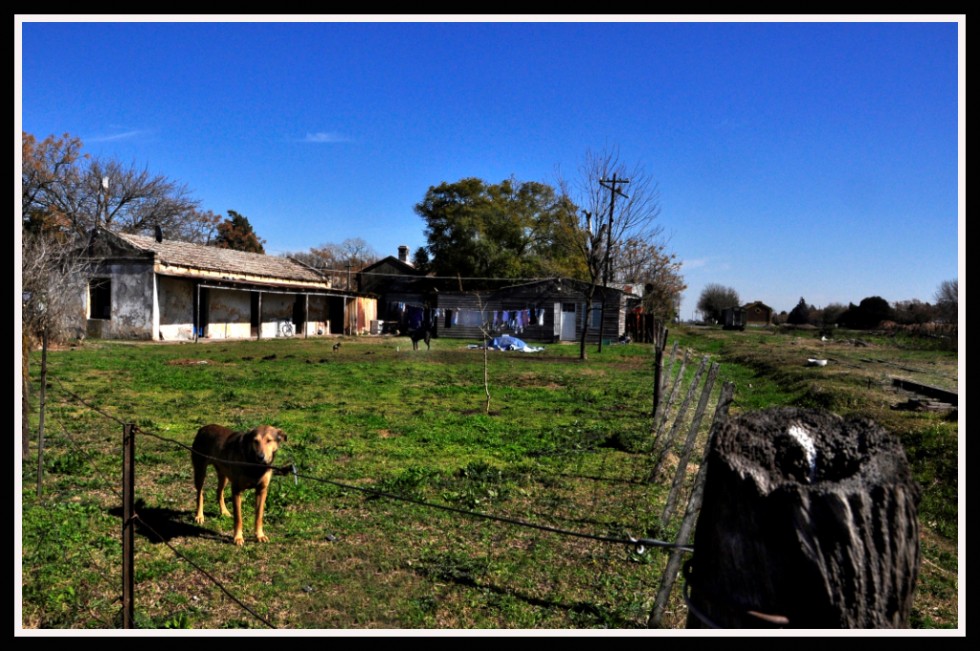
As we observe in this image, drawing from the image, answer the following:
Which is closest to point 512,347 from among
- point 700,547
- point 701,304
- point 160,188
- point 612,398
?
point 612,398

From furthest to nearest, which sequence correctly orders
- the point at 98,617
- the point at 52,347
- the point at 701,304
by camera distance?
the point at 701,304, the point at 52,347, the point at 98,617

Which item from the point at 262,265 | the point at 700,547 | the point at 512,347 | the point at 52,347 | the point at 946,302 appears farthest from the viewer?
the point at 946,302

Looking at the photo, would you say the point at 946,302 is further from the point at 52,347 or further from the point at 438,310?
the point at 52,347

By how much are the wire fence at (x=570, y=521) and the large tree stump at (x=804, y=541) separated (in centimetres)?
119

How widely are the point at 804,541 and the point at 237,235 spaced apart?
59906 millimetres

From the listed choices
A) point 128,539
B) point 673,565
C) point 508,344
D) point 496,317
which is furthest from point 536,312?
point 128,539

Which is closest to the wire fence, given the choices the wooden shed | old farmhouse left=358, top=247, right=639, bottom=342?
old farmhouse left=358, top=247, right=639, bottom=342

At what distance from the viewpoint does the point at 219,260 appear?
107ft

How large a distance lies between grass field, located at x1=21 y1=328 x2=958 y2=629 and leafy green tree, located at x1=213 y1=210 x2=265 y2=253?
4550cm

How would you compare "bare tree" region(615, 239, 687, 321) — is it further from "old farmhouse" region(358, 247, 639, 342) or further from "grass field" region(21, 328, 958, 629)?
"grass field" region(21, 328, 958, 629)

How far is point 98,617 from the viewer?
3.93m

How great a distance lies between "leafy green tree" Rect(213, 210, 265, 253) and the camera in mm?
56338

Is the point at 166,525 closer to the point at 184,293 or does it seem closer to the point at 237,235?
the point at 184,293

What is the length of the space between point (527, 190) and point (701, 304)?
171ft
